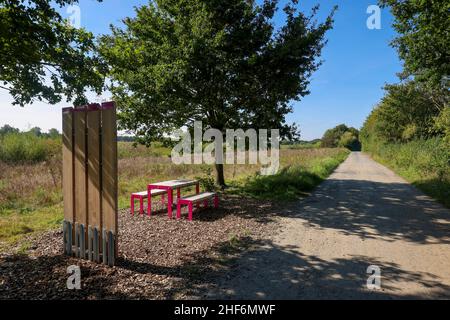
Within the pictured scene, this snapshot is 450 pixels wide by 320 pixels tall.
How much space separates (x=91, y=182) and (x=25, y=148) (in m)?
20.1

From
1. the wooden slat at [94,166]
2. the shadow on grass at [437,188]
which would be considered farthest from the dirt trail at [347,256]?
the wooden slat at [94,166]

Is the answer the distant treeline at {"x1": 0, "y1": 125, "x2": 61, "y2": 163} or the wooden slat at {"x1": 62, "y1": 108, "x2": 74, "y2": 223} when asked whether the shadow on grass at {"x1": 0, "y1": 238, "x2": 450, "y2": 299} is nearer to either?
the wooden slat at {"x1": 62, "y1": 108, "x2": 74, "y2": 223}

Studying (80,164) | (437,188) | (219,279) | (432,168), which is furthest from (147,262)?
(432,168)

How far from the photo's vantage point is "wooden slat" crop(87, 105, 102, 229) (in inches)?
154

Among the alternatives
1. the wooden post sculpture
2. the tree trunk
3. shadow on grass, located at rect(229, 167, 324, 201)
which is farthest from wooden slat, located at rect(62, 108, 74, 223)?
the tree trunk

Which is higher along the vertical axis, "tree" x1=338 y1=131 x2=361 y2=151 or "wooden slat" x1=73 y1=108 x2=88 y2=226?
"tree" x1=338 y1=131 x2=361 y2=151

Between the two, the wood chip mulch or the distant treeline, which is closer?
the wood chip mulch

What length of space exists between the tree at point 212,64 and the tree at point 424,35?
2221 millimetres

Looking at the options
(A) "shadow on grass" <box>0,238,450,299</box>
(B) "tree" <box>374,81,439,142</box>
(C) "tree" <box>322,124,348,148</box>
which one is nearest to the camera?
(A) "shadow on grass" <box>0,238,450,299</box>

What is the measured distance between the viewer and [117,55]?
5.26 metres

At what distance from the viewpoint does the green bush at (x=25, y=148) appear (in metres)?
19.1

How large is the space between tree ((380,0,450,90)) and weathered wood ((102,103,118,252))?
314 inches
